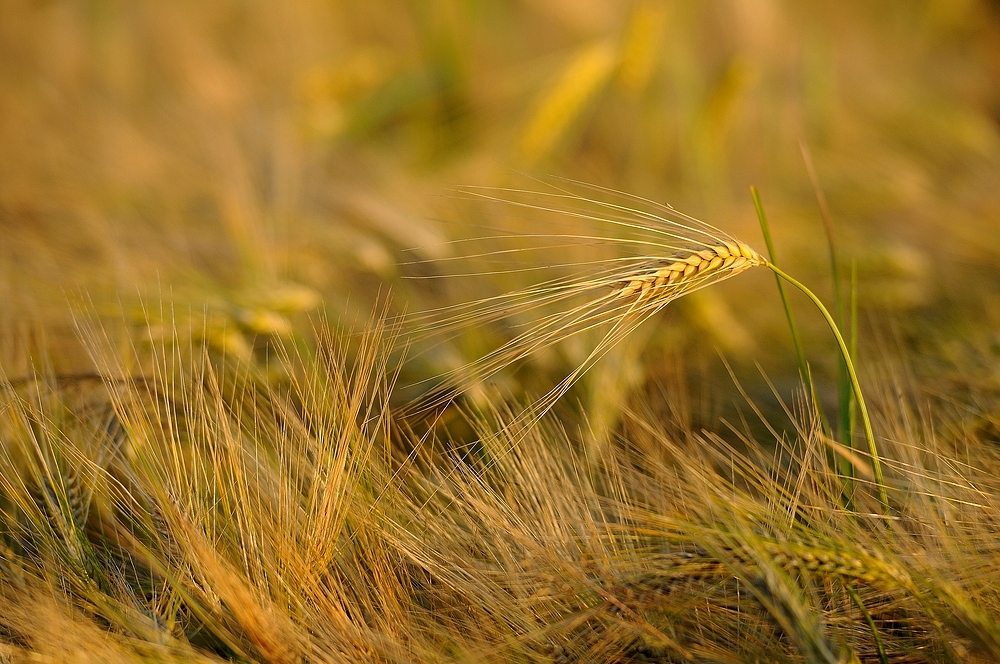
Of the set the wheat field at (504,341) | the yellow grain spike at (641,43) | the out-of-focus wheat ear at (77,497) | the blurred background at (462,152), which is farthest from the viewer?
the yellow grain spike at (641,43)

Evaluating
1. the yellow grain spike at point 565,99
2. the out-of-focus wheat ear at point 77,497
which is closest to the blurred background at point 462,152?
the yellow grain spike at point 565,99

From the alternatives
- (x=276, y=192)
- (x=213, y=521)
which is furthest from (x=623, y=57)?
(x=213, y=521)

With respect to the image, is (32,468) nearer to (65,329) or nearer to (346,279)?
(65,329)

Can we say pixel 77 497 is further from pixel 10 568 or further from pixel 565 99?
pixel 565 99

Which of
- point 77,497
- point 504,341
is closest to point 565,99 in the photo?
point 504,341

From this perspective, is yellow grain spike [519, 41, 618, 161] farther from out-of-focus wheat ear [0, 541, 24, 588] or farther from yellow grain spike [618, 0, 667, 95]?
out-of-focus wheat ear [0, 541, 24, 588]

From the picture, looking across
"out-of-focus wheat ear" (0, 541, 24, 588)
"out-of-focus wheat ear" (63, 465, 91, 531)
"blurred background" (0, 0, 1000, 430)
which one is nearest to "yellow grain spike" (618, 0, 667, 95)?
"blurred background" (0, 0, 1000, 430)

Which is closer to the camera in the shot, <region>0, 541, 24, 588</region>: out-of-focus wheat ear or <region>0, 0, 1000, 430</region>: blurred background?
<region>0, 541, 24, 588</region>: out-of-focus wheat ear

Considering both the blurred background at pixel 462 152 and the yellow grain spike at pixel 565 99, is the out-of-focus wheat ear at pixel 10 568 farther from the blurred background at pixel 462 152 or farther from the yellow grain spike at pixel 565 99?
the yellow grain spike at pixel 565 99

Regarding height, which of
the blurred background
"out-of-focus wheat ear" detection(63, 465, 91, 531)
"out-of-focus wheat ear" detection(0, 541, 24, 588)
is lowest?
"out-of-focus wheat ear" detection(0, 541, 24, 588)
